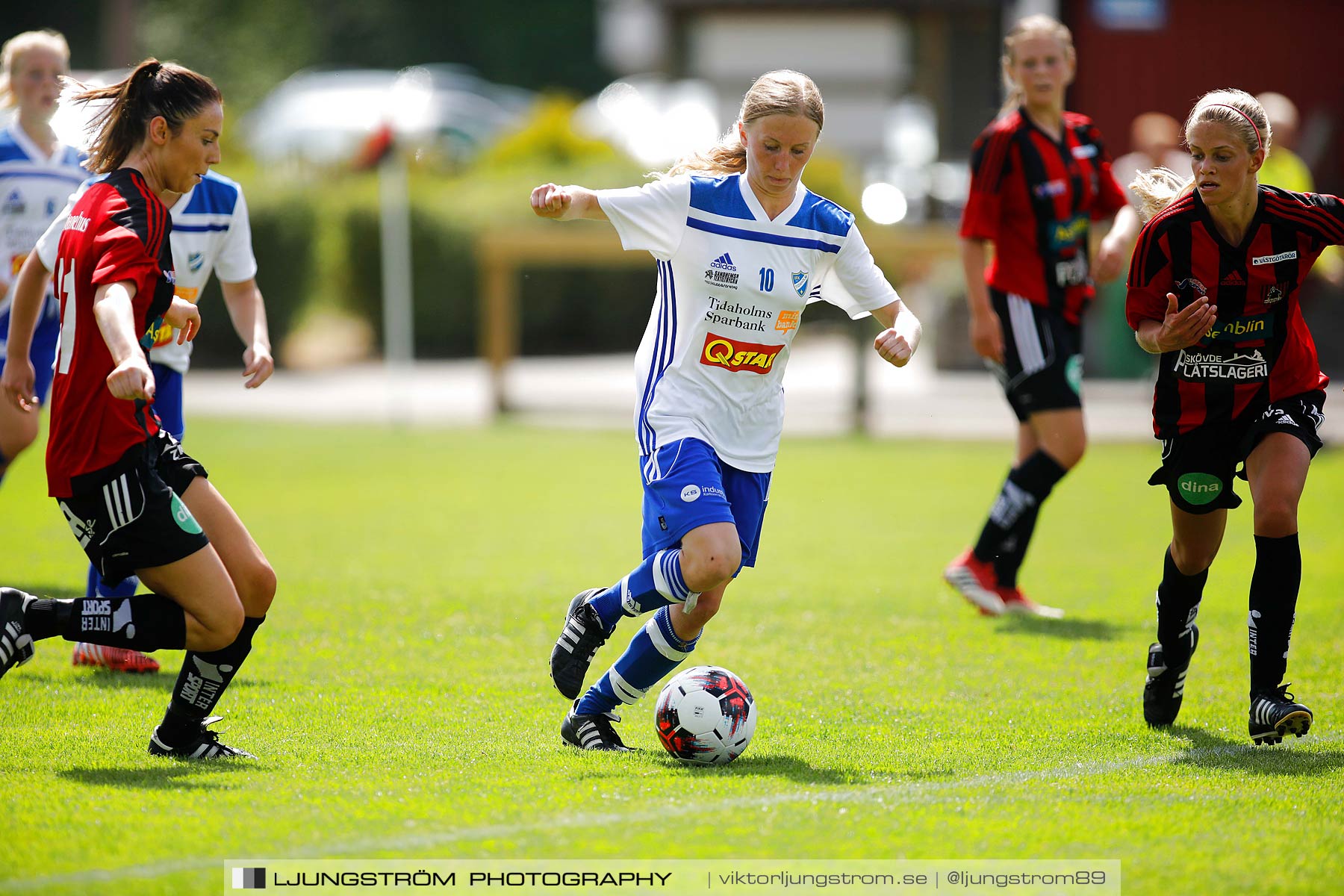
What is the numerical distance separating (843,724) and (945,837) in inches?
51.1

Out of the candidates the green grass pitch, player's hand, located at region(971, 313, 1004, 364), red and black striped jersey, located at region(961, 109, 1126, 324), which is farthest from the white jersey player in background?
red and black striped jersey, located at region(961, 109, 1126, 324)

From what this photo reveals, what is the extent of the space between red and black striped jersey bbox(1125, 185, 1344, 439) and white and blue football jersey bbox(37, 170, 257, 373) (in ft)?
11.5

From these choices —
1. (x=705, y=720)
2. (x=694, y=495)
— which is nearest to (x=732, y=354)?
(x=694, y=495)

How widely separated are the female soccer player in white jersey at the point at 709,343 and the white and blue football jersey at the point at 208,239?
191 cm

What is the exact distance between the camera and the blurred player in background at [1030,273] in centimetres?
703

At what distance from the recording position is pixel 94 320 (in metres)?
4.26

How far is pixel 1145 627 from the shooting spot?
6922 mm

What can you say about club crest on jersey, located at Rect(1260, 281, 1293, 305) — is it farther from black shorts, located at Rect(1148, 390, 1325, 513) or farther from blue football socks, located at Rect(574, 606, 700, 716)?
blue football socks, located at Rect(574, 606, 700, 716)

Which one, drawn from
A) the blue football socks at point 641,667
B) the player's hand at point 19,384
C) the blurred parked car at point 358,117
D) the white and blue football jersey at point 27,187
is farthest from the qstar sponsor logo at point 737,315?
the blurred parked car at point 358,117

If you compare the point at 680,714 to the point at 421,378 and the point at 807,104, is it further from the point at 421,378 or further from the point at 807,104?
the point at 421,378

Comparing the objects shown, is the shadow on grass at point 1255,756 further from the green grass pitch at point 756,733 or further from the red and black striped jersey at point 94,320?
the red and black striped jersey at point 94,320

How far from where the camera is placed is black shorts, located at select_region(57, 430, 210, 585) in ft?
13.9

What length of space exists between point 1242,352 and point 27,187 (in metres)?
5.42

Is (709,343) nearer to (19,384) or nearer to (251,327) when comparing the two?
(251,327)
